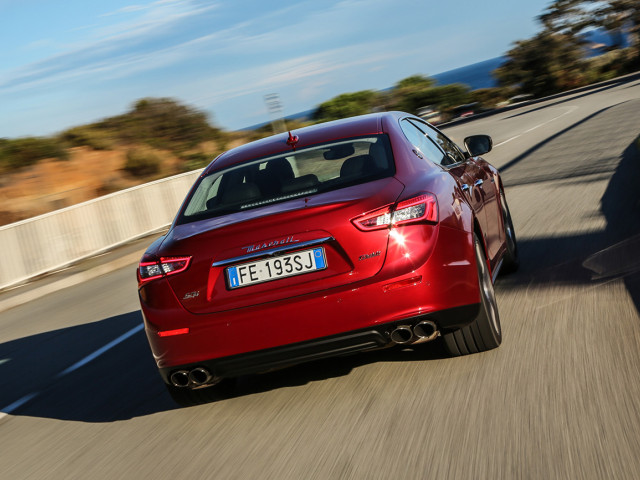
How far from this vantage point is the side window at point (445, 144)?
632 centimetres

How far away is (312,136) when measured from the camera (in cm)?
567

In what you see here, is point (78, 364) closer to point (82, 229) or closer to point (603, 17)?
point (82, 229)

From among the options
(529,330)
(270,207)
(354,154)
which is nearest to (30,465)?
(270,207)

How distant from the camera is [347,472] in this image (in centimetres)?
382

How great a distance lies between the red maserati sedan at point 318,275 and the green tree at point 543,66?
56.0 m

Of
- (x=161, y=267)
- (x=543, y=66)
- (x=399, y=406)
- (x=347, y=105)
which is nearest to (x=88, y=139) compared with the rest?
(x=347, y=105)

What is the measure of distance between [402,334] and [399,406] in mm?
373

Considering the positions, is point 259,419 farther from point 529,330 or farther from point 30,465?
point 529,330

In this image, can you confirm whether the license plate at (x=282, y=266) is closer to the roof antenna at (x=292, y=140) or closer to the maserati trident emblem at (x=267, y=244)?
the maserati trident emblem at (x=267, y=244)

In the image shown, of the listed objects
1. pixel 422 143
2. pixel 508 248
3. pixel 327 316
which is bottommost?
pixel 508 248

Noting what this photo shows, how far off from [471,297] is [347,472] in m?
1.35

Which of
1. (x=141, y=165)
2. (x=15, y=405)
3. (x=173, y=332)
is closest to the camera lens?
(x=173, y=332)

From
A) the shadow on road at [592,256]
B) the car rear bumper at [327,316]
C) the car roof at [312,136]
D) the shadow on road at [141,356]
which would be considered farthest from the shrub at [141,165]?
the car rear bumper at [327,316]

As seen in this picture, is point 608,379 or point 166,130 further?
point 166,130
